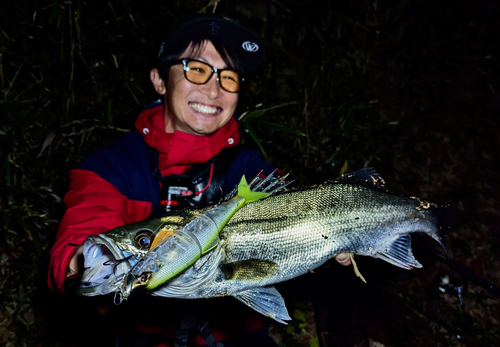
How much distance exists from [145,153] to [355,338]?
3.17m

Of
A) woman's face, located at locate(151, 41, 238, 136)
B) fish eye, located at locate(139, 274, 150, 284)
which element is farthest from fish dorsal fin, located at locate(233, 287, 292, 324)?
woman's face, located at locate(151, 41, 238, 136)

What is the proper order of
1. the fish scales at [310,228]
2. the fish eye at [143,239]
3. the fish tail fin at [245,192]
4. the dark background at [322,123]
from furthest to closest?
the dark background at [322,123]
the fish scales at [310,228]
the fish tail fin at [245,192]
the fish eye at [143,239]

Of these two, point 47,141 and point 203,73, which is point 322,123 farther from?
point 47,141

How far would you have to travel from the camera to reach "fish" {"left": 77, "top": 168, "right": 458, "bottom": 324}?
162 cm

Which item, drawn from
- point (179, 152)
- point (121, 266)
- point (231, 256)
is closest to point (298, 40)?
point (179, 152)

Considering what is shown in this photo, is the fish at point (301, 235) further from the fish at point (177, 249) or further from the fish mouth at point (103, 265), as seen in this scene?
the fish mouth at point (103, 265)

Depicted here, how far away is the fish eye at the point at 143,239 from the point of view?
1328 mm

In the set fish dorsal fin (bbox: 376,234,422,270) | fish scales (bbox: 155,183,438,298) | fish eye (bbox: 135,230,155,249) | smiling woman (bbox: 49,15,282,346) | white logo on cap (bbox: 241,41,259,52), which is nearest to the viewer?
fish eye (bbox: 135,230,155,249)

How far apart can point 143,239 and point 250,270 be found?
648 millimetres

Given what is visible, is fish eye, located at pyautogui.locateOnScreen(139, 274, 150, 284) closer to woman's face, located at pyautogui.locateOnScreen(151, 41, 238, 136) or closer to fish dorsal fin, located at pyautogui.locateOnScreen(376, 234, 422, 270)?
woman's face, located at pyautogui.locateOnScreen(151, 41, 238, 136)

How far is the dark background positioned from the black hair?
1.01 meters

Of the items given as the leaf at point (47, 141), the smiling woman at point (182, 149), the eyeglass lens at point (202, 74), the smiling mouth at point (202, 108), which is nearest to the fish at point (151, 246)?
the smiling woman at point (182, 149)

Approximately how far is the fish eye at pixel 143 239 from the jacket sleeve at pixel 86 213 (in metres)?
0.54

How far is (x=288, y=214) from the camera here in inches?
70.3
